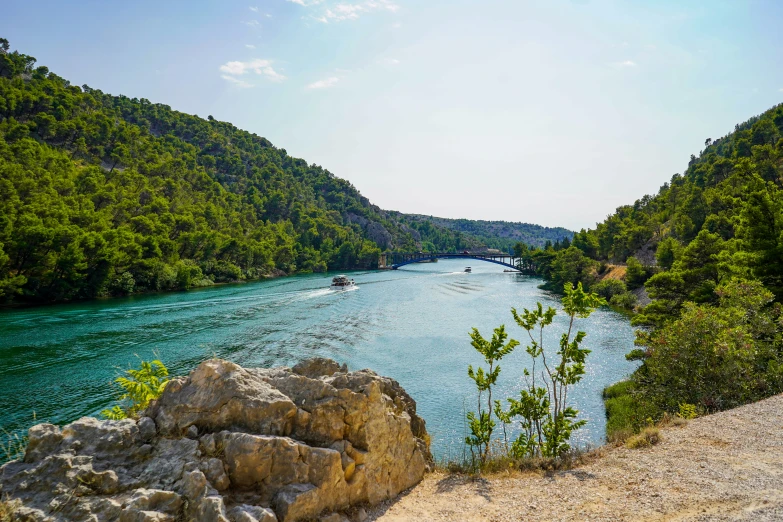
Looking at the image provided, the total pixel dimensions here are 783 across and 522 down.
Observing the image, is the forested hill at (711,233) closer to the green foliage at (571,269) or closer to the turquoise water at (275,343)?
the turquoise water at (275,343)

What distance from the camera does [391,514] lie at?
752 centimetres

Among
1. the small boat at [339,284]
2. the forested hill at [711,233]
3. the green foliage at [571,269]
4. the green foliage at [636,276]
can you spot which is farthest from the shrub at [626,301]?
the small boat at [339,284]

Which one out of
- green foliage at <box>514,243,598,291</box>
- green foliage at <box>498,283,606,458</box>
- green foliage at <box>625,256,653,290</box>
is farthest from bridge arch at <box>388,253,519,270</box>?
green foliage at <box>498,283,606,458</box>

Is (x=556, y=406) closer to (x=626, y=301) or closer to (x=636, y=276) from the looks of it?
(x=626, y=301)

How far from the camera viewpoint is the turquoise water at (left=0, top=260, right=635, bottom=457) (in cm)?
2091

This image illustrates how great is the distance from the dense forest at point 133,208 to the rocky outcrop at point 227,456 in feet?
151

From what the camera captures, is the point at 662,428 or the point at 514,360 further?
the point at 514,360

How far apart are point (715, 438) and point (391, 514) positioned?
291 inches

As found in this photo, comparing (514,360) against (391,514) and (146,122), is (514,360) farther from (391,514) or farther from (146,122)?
(146,122)

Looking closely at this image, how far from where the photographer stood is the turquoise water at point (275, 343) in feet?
68.6

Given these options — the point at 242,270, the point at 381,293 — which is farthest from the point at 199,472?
the point at 242,270

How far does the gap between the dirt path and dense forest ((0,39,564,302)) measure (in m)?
48.8

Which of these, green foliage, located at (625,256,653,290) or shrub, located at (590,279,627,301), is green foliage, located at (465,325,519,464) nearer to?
shrub, located at (590,279,627,301)

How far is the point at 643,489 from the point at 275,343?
93.8 ft
